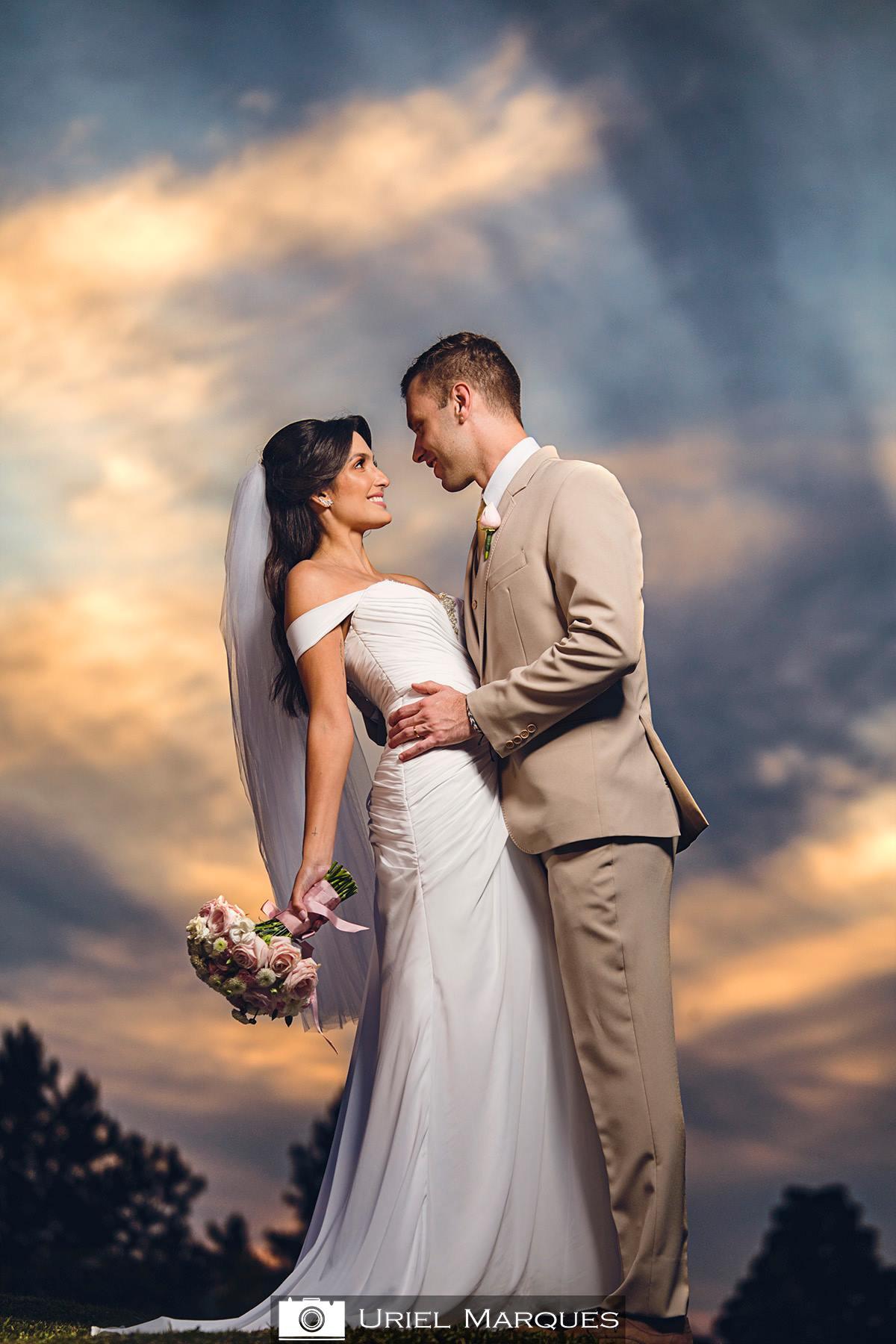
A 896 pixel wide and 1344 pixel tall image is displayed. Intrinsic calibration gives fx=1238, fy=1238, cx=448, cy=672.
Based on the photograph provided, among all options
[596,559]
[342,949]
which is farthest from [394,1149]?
[596,559]

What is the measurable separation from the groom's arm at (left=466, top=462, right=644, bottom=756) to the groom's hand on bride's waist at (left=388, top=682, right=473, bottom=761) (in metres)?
0.07

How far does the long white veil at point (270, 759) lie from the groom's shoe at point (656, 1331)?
153 cm

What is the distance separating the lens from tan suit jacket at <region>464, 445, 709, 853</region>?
142 inches

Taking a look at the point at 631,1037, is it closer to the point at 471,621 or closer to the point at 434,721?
the point at 434,721

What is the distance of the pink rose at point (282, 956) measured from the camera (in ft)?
12.1

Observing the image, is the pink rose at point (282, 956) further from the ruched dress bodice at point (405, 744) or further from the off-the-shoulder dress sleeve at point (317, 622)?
the off-the-shoulder dress sleeve at point (317, 622)

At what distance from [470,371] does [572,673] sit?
1.23m

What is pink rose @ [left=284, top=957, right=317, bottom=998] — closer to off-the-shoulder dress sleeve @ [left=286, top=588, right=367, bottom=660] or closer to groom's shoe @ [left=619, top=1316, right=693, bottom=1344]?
off-the-shoulder dress sleeve @ [left=286, top=588, right=367, bottom=660]

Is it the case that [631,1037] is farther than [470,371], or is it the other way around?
[470,371]

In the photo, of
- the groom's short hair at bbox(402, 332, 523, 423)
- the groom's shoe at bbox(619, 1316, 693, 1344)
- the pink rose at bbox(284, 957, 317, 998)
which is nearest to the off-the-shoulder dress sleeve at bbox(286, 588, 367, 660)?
the groom's short hair at bbox(402, 332, 523, 423)

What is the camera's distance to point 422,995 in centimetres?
363

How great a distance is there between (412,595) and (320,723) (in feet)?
1.79

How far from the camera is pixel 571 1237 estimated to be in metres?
3.63

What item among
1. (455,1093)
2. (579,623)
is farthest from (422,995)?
(579,623)
